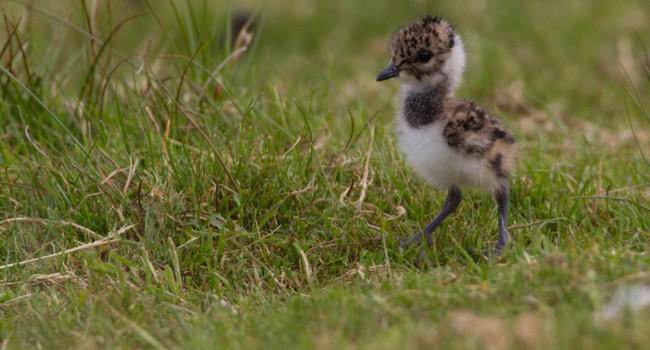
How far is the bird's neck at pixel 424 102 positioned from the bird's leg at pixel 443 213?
1.23 feet

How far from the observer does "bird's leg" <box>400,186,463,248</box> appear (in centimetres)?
358

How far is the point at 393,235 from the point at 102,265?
1.39m

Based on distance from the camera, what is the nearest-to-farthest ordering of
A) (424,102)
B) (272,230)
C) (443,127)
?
(443,127), (424,102), (272,230)

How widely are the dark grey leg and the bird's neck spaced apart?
477mm

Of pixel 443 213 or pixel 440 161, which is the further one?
pixel 443 213

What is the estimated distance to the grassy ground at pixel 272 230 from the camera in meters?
2.64

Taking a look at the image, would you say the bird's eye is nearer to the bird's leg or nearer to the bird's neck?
the bird's neck

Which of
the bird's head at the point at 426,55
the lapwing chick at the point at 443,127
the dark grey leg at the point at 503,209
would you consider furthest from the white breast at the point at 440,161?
the bird's head at the point at 426,55

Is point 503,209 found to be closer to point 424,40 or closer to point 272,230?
point 424,40

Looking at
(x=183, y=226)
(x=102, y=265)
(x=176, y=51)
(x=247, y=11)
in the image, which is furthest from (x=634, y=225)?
(x=247, y=11)

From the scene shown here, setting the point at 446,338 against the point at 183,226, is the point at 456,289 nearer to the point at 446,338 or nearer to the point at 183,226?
the point at 446,338

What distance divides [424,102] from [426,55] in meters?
0.24

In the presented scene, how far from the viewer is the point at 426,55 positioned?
3613mm

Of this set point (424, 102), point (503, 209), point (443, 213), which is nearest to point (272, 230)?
point (443, 213)
